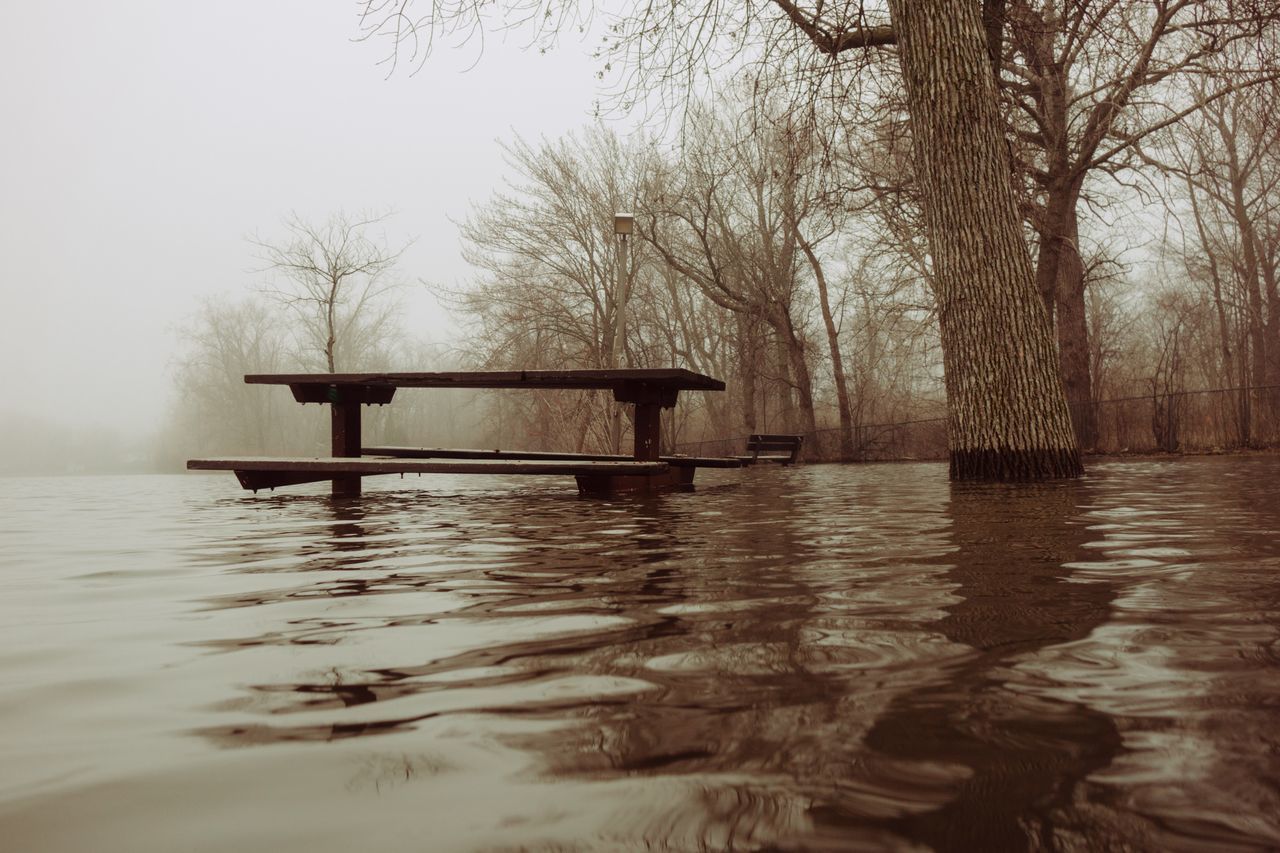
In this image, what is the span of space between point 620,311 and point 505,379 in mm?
8290

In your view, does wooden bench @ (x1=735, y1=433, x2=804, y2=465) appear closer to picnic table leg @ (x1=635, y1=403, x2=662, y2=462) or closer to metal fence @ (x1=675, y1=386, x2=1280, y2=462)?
metal fence @ (x1=675, y1=386, x2=1280, y2=462)

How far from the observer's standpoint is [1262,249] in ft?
68.1

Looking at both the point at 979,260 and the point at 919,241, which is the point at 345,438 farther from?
the point at 919,241

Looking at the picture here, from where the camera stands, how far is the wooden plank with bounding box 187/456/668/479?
6250 millimetres

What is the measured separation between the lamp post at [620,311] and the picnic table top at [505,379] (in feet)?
24.4

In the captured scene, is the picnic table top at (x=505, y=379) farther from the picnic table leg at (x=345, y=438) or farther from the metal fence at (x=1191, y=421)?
the metal fence at (x=1191, y=421)

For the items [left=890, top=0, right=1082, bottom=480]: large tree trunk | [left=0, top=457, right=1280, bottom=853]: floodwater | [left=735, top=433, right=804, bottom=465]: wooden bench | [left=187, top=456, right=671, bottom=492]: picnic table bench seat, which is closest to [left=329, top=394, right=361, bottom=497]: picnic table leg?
[left=187, top=456, right=671, bottom=492]: picnic table bench seat

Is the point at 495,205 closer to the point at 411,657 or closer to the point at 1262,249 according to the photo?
the point at 1262,249

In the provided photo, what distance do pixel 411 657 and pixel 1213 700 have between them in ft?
4.05

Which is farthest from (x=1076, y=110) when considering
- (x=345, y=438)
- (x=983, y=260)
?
(x=345, y=438)

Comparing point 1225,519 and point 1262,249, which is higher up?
point 1262,249

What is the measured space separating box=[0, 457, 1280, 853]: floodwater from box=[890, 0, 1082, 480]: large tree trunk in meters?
4.17

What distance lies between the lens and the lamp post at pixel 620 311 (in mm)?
14609

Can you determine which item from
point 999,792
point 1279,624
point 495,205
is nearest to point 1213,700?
point 999,792
